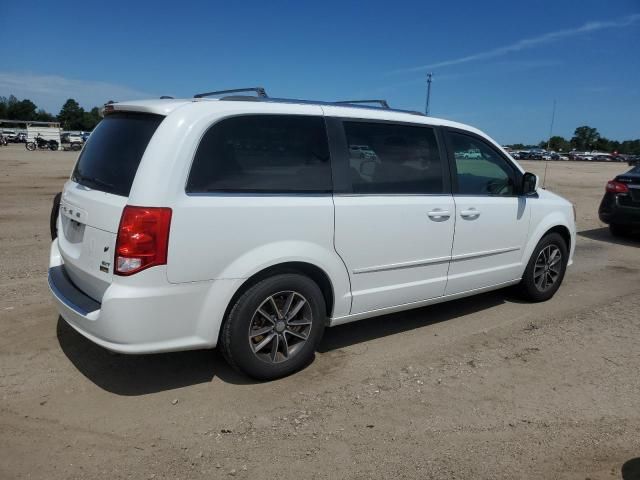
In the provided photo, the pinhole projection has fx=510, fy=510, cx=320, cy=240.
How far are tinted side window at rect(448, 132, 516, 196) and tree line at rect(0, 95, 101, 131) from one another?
420ft

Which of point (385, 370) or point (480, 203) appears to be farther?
point (480, 203)

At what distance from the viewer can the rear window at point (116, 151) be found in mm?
3176

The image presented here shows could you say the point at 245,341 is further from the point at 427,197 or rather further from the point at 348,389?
the point at 427,197

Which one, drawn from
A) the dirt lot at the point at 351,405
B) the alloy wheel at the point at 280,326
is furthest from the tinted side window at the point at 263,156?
the dirt lot at the point at 351,405

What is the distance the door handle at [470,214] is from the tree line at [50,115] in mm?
128243

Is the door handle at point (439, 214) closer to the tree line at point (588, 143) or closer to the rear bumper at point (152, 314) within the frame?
the rear bumper at point (152, 314)

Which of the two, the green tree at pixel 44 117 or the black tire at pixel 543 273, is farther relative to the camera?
the green tree at pixel 44 117

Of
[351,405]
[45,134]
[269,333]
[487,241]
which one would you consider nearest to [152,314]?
[269,333]

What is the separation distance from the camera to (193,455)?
2768 mm

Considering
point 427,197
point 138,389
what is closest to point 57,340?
point 138,389

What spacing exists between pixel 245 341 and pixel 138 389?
817 millimetres

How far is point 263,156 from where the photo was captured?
11.1 ft

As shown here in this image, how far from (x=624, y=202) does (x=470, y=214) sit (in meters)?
6.32

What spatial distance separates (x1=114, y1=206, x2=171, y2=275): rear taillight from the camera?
9.62ft
